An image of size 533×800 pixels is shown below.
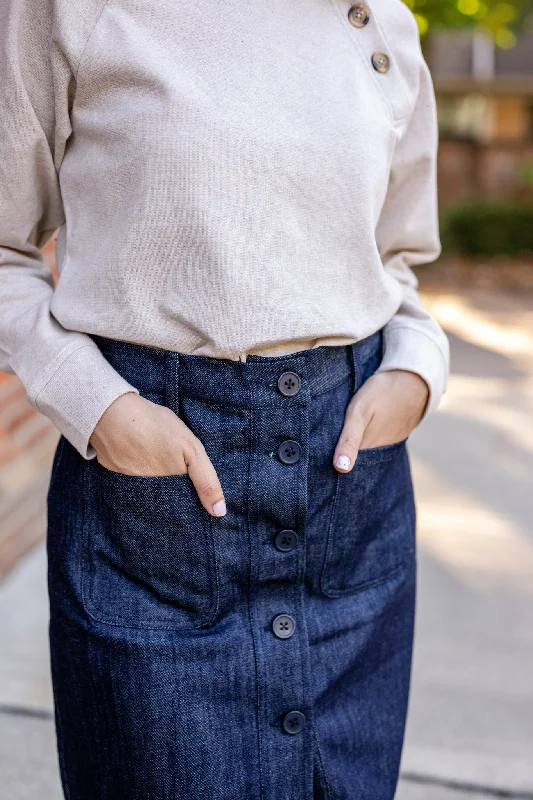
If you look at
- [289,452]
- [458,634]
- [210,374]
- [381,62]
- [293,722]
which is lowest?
[458,634]

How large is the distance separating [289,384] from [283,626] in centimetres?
33

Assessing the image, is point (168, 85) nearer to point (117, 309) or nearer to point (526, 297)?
point (117, 309)

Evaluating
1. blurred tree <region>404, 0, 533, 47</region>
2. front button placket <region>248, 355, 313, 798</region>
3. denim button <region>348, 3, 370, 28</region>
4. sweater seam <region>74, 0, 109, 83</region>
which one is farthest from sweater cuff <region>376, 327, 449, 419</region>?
blurred tree <region>404, 0, 533, 47</region>

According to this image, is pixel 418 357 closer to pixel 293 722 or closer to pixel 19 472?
pixel 293 722

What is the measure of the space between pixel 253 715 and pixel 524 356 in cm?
569

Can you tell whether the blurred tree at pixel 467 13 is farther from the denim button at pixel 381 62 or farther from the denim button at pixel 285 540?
the denim button at pixel 285 540

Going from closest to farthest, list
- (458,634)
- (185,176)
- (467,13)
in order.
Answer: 1. (185,176)
2. (458,634)
3. (467,13)

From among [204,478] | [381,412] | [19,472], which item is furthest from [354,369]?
[19,472]

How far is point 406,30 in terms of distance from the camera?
1474 mm

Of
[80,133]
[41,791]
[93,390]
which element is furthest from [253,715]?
[41,791]

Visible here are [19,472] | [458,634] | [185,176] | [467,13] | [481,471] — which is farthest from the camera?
[467,13]

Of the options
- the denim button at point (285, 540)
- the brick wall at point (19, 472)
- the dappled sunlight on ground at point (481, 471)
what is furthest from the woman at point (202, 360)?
the dappled sunlight on ground at point (481, 471)

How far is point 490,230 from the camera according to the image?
11984 millimetres

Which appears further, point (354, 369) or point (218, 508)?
point (354, 369)
